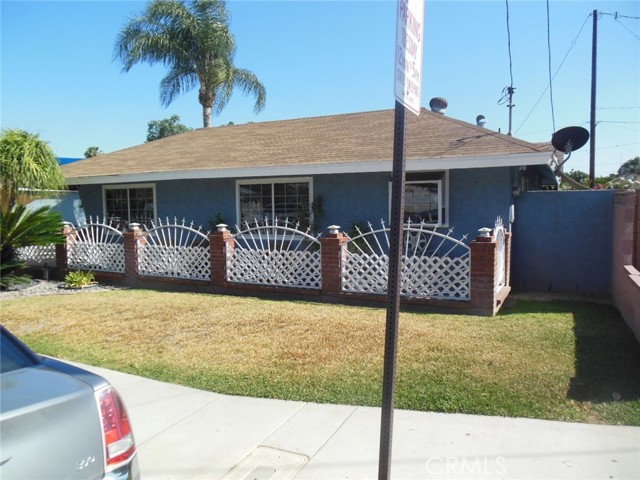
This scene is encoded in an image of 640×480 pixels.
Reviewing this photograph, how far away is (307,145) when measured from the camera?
11.8 m

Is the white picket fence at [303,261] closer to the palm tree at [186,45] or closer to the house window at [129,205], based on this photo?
the house window at [129,205]

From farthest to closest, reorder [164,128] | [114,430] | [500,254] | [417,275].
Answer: [164,128] → [500,254] → [417,275] → [114,430]

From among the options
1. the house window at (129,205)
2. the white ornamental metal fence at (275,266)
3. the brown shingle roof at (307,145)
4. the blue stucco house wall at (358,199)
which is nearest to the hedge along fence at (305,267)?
the white ornamental metal fence at (275,266)

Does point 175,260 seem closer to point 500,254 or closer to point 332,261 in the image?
point 332,261

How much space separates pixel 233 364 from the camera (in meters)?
5.21

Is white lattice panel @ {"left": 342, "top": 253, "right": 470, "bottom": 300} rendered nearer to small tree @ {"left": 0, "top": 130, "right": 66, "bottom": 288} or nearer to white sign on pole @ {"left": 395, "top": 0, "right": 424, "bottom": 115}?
white sign on pole @ {"left": 395, "top": 0, "right": 424, "bottom": 115}

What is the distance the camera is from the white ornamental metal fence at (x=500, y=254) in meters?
7.67

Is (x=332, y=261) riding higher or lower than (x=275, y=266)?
higher

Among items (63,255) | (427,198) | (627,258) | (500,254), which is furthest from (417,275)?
(63,255)

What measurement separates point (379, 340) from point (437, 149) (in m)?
4.84

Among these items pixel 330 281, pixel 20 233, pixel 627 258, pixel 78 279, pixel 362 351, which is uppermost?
pixel 20 233

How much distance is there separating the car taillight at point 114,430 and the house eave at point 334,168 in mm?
7508

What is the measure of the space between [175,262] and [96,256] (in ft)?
7.89

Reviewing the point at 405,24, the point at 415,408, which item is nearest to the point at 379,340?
the point at 415,408
